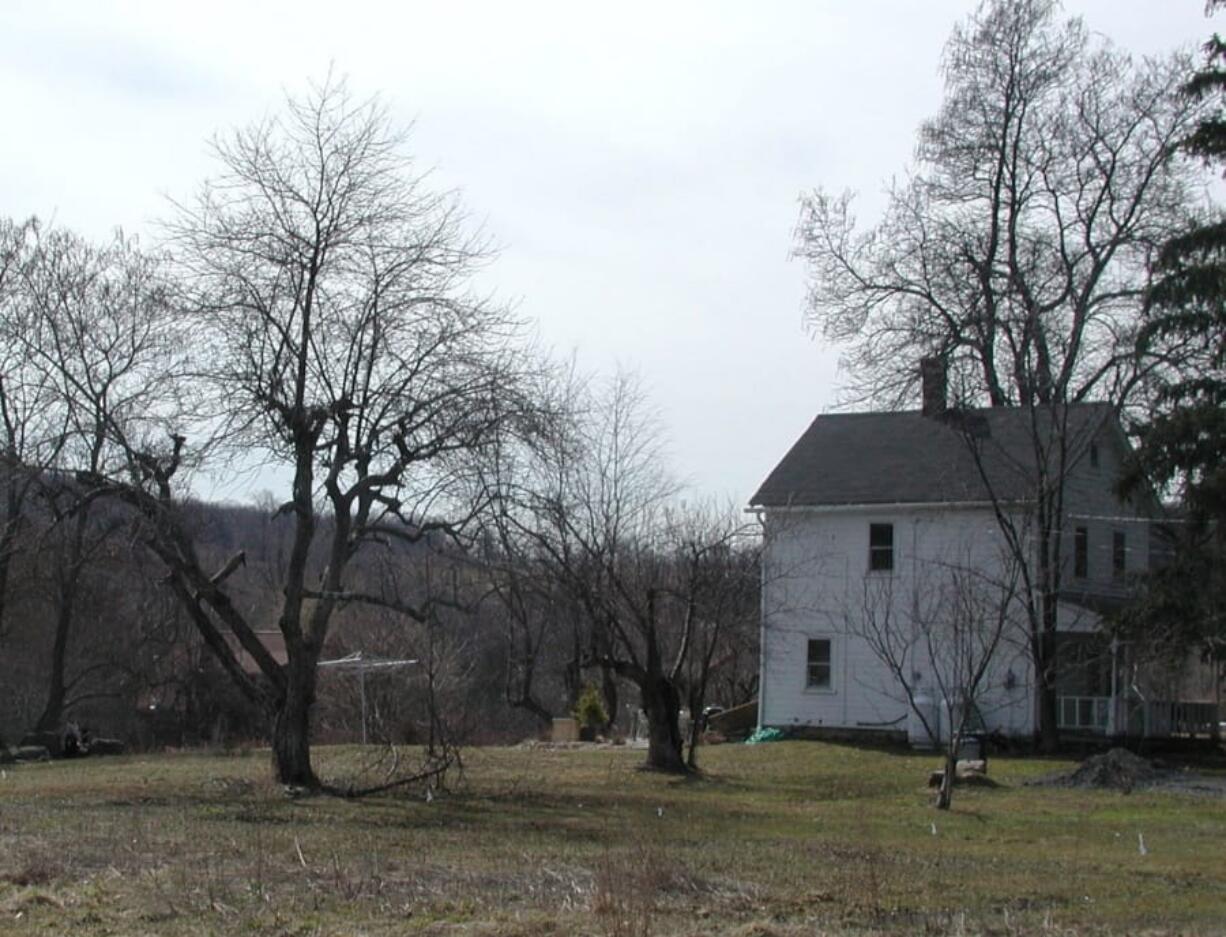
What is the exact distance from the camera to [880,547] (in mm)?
39219

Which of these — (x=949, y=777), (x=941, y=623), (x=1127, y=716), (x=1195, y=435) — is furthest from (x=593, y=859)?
(x=1127, y=716)

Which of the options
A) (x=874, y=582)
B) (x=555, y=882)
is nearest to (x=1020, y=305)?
(x=874, y=582)

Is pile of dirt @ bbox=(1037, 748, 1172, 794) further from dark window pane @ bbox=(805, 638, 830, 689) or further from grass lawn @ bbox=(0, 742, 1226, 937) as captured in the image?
dark window pane @ bbox=(805, 638, 830, 689)

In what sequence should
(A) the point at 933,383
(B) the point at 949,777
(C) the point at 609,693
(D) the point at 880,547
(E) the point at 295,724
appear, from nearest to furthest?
(E) the point at 295,724
(B) the point at 949,777
(A) the point at 933,383
(D) the point at 880,547
(C) the point at 609,693

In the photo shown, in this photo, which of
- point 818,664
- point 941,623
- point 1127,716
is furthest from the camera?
point 818,664

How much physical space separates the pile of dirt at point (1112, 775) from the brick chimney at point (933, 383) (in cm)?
1102

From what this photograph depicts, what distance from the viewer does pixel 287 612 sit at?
22281 millimetres

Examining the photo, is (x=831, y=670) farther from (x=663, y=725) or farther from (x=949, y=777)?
(x=949, y=777)

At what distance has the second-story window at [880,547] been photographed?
39.0 m

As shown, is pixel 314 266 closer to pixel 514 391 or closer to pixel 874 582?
pixel 514 391

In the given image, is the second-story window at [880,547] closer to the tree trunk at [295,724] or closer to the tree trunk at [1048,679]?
the tree trunk at [1048,679]

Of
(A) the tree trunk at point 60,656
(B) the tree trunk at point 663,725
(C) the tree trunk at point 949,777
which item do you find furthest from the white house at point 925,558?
(A) the tree trunk at point 60,656

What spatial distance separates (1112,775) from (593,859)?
1565 centimetres

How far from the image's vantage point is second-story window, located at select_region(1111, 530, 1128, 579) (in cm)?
4109
